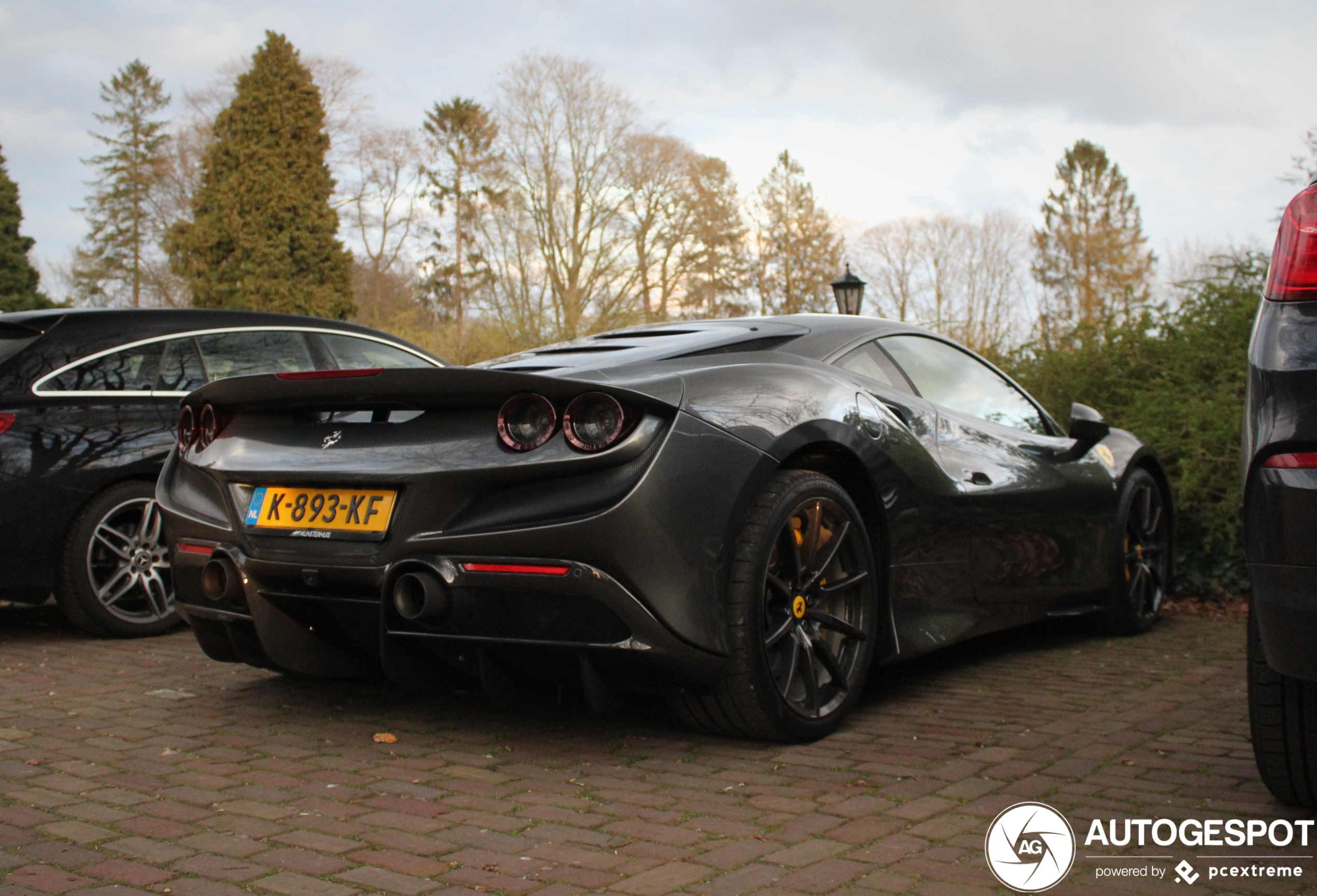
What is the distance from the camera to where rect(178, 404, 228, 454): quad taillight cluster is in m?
3.84

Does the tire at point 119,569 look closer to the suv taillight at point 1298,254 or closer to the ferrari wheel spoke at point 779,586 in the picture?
the ferrari wheel spoke at point 779,586

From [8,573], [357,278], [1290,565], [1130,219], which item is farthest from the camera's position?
[1130,219]

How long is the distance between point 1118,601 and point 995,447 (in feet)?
4.40

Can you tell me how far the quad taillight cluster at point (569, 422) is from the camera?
3.12 metres

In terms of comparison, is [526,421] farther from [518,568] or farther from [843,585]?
[843,585]

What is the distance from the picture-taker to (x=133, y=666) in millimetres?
4867

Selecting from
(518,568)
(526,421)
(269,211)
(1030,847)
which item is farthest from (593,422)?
(269,211)

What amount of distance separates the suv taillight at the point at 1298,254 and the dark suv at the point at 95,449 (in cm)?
419

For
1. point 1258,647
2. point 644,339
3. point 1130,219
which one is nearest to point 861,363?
point 644,339

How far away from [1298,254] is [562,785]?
213 centimetres

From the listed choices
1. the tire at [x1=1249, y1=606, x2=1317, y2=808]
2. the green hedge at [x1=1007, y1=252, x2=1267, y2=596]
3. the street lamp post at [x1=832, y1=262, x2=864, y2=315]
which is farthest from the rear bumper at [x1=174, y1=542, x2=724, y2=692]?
the street lamp post at [x1=832, y1=262, x2=864, y2=315]

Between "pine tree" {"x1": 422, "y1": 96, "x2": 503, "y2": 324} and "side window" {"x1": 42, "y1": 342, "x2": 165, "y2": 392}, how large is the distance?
30.5 meters

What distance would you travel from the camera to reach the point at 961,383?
15.6 feet

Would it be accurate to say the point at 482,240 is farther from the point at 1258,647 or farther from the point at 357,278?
the point at 1258,647
